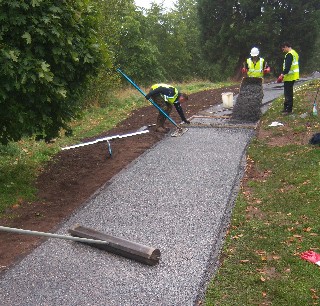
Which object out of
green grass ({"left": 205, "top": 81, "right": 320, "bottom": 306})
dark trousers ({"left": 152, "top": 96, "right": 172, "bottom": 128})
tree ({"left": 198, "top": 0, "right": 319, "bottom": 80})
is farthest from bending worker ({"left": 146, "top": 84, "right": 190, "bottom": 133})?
tree ({"left": 198, "top": 0, "right": 319, "bottom": 80})

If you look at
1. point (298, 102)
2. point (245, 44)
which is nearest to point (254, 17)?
point (245, 44)

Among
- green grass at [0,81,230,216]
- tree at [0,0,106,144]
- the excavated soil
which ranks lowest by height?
the excavated soil

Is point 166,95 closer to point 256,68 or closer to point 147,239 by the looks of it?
point 256,68

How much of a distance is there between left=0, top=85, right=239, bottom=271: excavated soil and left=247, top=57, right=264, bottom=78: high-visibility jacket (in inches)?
103

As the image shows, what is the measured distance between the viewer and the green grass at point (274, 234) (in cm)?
407

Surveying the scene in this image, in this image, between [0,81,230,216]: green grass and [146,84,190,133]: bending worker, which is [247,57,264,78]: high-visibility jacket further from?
[0,81,230,216]: green grass

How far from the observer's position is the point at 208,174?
764 cm

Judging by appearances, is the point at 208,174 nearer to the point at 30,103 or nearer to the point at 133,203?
the point at 133,203

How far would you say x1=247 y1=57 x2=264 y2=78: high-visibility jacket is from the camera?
11766 millimetres

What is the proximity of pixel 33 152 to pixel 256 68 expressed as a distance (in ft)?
22.5

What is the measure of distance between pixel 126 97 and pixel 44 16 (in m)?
11.6

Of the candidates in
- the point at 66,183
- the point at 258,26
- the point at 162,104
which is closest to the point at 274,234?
the point at 66,183

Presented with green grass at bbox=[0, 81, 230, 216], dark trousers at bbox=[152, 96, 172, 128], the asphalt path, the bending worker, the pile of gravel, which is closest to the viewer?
the asphalt path

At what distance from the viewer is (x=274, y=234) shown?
5199 mm
